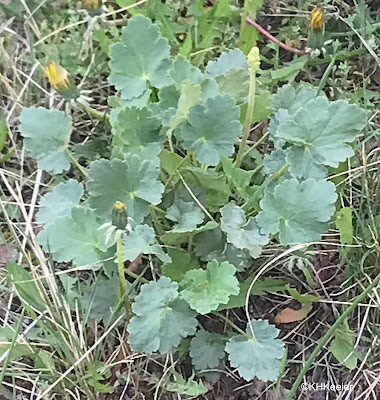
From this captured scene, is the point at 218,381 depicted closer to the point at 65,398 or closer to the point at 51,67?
the point at 65,398

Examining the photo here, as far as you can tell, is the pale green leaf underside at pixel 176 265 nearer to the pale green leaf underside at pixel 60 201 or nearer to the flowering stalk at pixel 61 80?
the pale green leaf underside at pixel 60 201

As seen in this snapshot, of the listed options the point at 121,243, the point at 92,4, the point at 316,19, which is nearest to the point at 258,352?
the point at 121,243

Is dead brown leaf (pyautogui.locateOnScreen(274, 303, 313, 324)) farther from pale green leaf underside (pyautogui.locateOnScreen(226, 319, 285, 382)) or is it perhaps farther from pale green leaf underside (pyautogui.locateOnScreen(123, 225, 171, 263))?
pale green leaf underside (pyautogui.locateOnScreen(123, 225, 171, 263))

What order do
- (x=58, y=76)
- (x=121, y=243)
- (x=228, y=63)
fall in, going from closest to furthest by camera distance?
(x=121, y=243) < (x=58, y=76) < (x=228, y=63)

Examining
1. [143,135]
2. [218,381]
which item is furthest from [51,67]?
[218,381]

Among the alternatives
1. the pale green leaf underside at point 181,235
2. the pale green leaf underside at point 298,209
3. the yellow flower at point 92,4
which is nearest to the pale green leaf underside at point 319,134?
the pale green leaf underside at point 298,209

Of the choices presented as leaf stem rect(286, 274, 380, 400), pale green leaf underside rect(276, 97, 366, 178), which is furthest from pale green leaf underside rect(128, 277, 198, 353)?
pale green leaf underside rect(276, 97, 366, 178)

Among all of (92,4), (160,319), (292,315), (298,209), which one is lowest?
(292,315)

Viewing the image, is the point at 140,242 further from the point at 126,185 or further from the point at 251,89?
the point at 251,89
